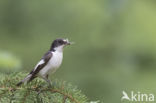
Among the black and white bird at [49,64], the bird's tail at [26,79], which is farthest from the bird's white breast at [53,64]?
the bird's tail at [26,79]

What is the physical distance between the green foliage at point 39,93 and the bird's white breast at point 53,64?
6.7 inches

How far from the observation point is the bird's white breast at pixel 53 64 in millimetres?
4105

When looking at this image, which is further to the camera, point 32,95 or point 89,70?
point 89,70

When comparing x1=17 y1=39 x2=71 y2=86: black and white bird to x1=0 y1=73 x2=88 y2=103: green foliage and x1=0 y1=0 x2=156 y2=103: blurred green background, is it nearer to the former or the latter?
x1=0 y1=73 x2=88 y2=103: green foliage

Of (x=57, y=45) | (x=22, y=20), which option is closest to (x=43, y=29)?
(x=22, y=20)

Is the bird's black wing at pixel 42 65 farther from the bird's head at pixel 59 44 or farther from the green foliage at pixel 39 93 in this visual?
the green foliage at pixel 39 93

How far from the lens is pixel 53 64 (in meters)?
4.11

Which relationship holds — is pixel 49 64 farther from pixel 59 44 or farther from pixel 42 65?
pixel 59 44

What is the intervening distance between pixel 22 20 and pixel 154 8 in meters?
2.36

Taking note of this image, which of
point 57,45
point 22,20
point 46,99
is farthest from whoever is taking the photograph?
point 22,20

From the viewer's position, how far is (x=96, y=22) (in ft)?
29.1

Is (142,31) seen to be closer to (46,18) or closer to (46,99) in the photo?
(46,18)

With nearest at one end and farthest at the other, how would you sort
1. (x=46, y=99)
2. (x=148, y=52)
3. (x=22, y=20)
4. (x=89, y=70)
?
(x=46, y=99) → (x=89, y=70) → (x=148, y=52) → (x=22, y=20)

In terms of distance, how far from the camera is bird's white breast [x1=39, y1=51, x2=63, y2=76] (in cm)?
411
